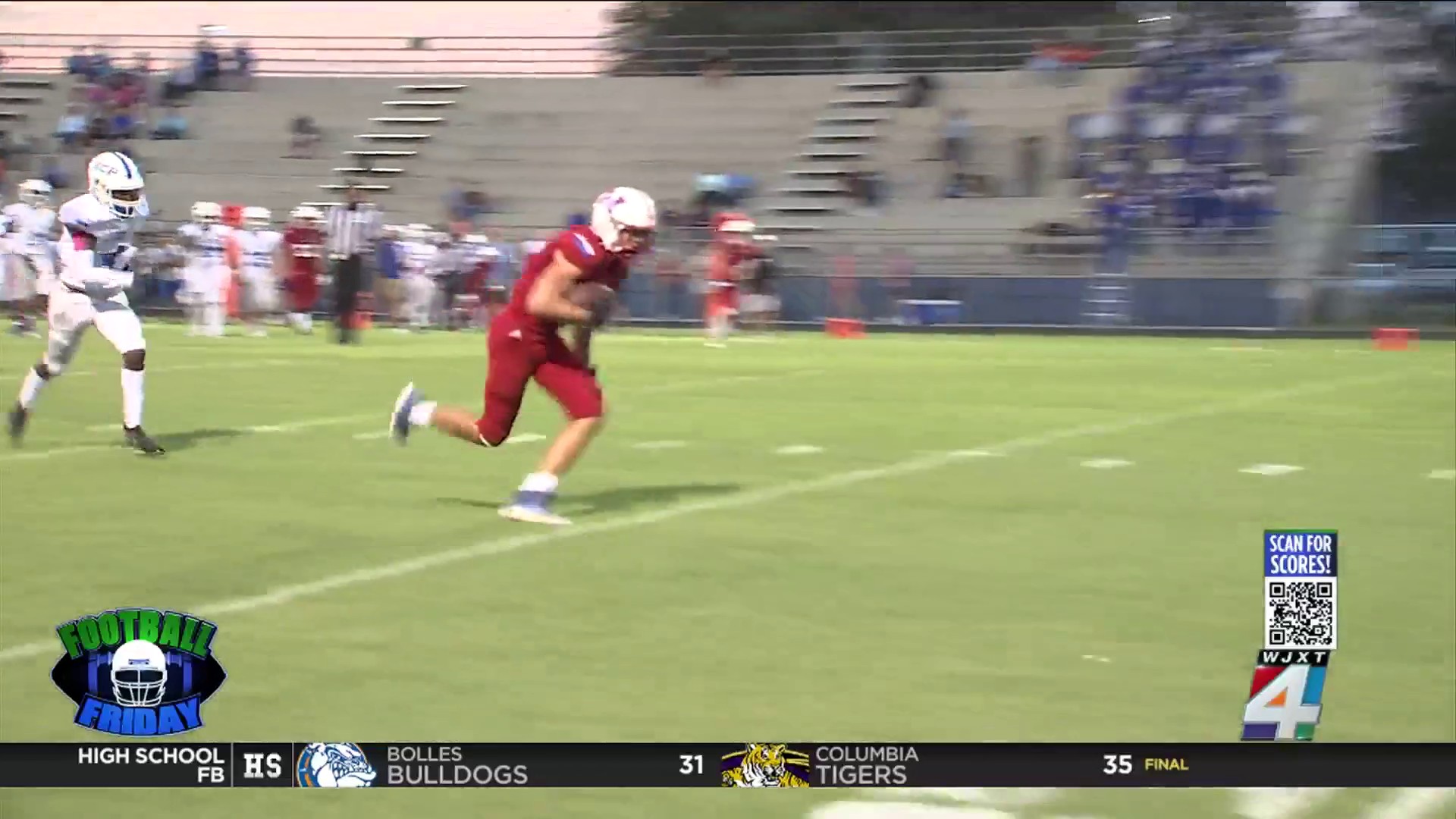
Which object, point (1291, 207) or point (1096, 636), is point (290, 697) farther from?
point (1291, 207)

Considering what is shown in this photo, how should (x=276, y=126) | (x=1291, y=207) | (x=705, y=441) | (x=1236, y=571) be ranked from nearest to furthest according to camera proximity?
1. (x=1236, y=571)
2. (x=705, y=441)
3. (x=276, y=126)
4. (x=1291, y=207)

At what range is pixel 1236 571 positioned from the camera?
6.65 m

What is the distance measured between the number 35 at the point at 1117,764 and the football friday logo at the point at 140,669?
148cm

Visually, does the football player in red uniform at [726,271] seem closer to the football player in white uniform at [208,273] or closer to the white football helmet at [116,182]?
the football player in white uniform at [208,273]

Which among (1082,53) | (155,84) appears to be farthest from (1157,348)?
(155,84)

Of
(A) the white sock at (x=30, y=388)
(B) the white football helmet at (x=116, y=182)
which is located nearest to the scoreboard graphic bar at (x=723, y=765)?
(B) the white football helmet at (x=116, y=182)

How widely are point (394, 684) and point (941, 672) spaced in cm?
133

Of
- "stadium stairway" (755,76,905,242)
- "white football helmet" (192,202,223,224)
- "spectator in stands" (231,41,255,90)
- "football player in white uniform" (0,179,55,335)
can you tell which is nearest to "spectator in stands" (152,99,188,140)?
"spectator in stands" (231,41,255,90)

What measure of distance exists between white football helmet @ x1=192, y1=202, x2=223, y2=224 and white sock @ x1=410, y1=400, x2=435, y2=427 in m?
8.22

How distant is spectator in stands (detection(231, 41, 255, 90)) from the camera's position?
10.1 meters

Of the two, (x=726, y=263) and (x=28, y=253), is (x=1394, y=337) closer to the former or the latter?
(x=726, y=263)

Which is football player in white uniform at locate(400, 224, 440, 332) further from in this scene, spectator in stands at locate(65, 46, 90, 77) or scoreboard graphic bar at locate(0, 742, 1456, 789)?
scoreboard graphic bar at locate(0, 742, 1456, 789)

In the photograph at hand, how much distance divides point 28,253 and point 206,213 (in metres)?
7.81

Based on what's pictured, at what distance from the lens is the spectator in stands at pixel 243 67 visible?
1015 cm
